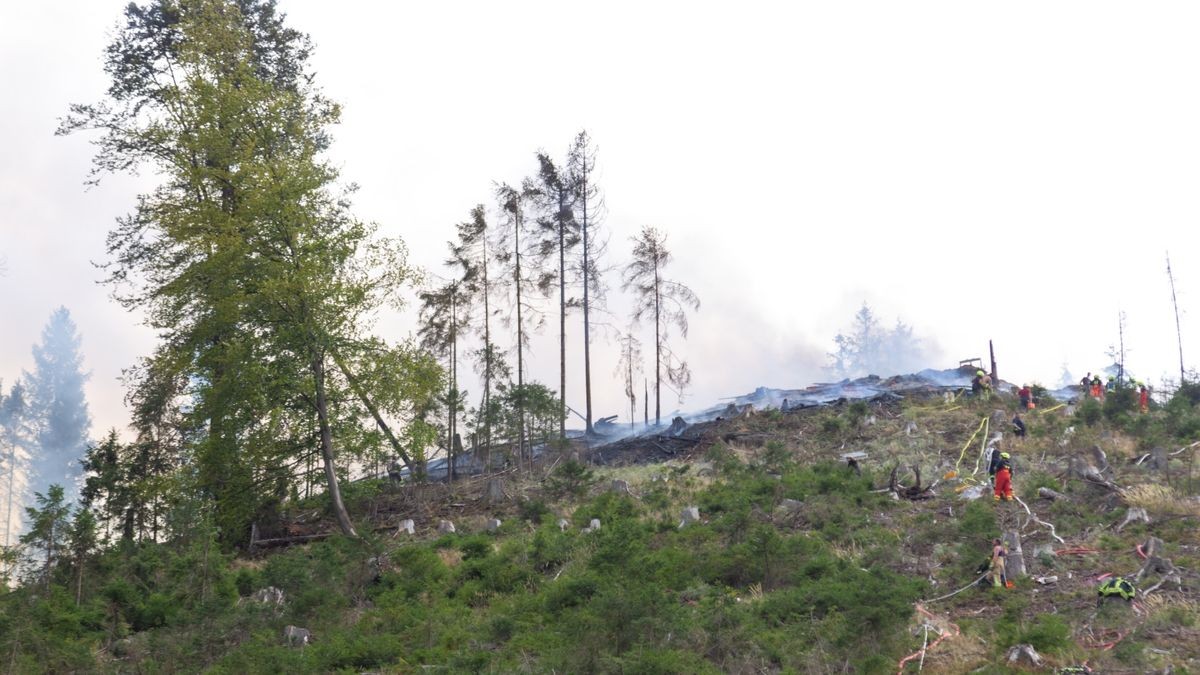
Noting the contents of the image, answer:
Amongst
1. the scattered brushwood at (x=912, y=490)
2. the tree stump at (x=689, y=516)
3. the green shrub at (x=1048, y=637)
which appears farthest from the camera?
the scattered brushwood at (x=912, y=490)

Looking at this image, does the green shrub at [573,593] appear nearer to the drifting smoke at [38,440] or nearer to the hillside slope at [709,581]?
the hillside slope at [709,581]

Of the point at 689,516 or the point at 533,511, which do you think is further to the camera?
the point at 533,511

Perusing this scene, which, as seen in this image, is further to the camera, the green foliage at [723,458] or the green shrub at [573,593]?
the green foliage at [723,458]

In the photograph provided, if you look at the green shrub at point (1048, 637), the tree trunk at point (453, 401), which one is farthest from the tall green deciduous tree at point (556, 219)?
the green shrub at point (1048, 637)

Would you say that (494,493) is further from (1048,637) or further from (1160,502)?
(1048,637)

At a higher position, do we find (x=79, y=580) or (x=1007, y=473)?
(x=1007, y=473)

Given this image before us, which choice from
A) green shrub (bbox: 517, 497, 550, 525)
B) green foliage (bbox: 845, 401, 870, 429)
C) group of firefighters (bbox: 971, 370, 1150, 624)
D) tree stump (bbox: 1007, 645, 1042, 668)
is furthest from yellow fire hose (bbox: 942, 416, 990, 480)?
tree stump (bbox: 1007, 645, 1042, 668)

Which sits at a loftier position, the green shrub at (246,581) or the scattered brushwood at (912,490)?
the scattered brushwood at (912,490)

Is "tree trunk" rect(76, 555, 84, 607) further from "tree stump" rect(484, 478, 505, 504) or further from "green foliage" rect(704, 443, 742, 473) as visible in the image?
"green foliage" rect(704, 443, 742, 473)

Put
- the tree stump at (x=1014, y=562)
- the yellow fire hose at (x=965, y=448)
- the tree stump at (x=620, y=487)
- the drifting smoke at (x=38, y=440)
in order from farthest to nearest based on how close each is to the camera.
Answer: the drifting smoke at (x=38, y=440), the tree stump at (x=620, y=487), the yellow fire hose at (x=965, y=448), the tree stump at (x=1014, y=562)

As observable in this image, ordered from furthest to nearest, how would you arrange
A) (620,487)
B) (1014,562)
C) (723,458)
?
1. (723,458)
2. (620,487)
3. (1014,562)

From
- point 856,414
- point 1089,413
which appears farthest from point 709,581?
point 1089,413

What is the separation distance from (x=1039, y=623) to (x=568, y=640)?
19.7ft

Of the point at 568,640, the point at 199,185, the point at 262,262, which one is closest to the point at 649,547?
the point at 568,640
